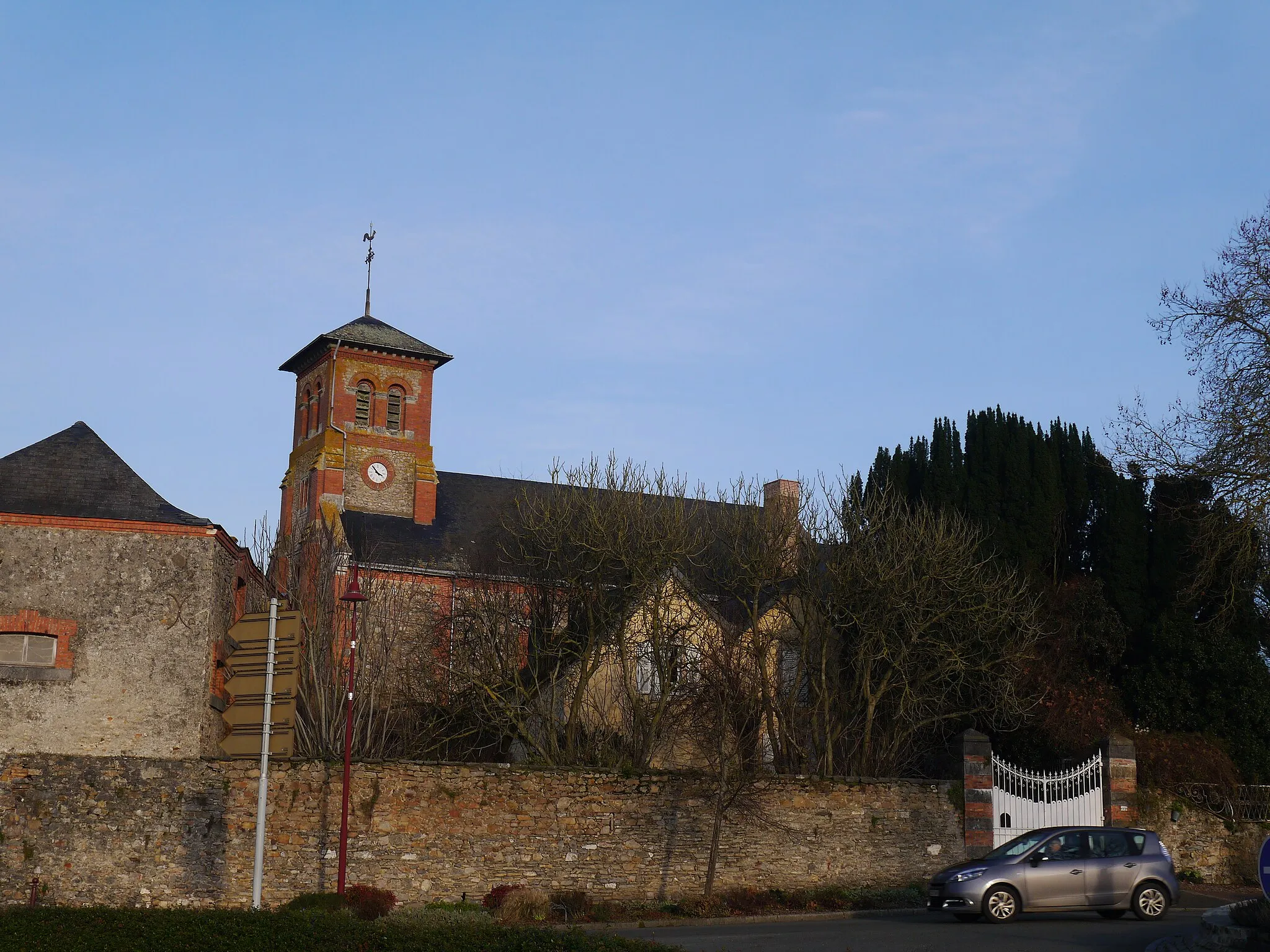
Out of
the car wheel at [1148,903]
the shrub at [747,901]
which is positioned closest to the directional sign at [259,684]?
the shrub at [747,901]

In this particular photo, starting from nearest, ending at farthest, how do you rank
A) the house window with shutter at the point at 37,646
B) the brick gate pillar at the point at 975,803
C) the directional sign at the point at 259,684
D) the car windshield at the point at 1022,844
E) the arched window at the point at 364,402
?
the directional sign at the point at 259,684, the car windshield at the point at 1022,844, the house window with shutter at the point at 37,646, the brick gate pillar at the point at 975,803, the arched window at the point at 364,402

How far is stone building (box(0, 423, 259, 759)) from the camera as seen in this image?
19.9 metres

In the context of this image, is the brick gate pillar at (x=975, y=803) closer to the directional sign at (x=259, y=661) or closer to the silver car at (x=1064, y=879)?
the silver car at (x=1064, y=879)

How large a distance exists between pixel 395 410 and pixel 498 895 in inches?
1236

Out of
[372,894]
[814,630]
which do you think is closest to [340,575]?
[814,630]

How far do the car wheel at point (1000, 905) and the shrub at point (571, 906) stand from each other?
562 centimetres

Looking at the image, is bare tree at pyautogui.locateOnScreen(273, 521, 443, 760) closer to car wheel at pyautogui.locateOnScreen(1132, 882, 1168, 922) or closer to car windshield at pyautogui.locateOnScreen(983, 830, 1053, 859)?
car windshield at pyautogui.locateOnScreen(983, 830, 1053, 859)

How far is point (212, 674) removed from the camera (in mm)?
20891

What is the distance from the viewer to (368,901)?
59.8 ft

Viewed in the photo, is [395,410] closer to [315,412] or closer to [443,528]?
[315,412]

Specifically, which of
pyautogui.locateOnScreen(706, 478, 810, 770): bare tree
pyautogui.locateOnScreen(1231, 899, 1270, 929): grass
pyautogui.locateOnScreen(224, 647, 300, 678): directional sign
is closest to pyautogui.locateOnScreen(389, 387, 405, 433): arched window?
pyautogui.locateOnScreen(706, 478, 810, 770): bare tree

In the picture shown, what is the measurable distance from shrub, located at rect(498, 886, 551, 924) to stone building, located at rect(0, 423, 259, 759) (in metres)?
5.55

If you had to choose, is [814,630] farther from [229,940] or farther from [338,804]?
[229,940]

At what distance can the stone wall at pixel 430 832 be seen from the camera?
18.9 m
